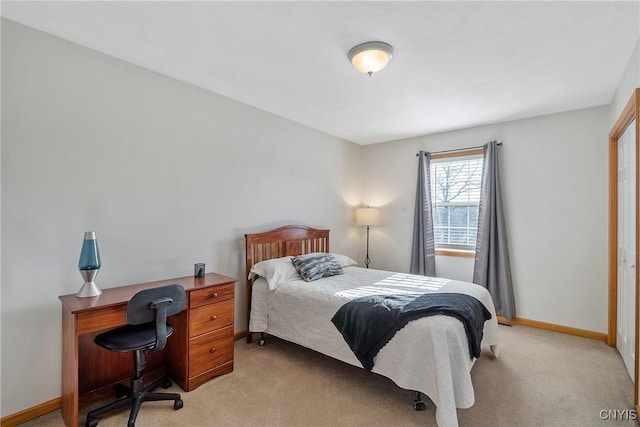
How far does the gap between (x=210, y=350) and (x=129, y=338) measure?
676 millimetres

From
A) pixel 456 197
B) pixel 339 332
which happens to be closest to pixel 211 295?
pixel 339 332

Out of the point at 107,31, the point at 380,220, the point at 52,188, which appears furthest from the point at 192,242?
the point at 380,220

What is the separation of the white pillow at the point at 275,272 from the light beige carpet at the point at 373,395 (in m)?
0.69

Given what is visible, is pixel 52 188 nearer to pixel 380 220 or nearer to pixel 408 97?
pixel 408 97

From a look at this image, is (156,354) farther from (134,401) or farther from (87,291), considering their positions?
(87,291)

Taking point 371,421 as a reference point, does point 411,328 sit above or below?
above

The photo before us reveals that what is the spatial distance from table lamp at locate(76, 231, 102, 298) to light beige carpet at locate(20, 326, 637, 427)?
835 millimetres

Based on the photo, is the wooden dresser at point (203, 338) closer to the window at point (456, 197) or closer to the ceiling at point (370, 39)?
the ceiling at point (370, 39)

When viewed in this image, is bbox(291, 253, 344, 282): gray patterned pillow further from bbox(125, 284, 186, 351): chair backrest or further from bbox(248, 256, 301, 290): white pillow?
bbox(125, 284, 186, 351): chair backrest

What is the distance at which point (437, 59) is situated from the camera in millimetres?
2344

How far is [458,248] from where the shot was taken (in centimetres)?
431

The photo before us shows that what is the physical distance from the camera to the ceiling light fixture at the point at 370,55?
6.94 feet

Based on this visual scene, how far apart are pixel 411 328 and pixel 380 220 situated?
3.00m

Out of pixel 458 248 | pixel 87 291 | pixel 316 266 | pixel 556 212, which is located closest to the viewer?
pixel 87 291
